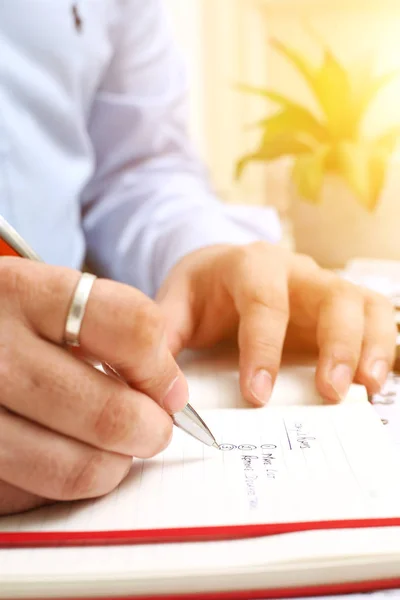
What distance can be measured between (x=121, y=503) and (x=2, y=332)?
0.25 feet

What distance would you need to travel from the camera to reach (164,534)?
0.21 metres

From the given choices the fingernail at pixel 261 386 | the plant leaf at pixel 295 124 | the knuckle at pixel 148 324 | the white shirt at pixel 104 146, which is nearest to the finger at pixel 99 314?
the knuckle at pixel 148 324

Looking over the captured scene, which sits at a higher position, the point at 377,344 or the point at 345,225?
the point at 377,344

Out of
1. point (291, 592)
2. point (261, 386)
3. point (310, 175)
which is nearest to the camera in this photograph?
point (291, 592)

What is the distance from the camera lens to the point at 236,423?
31cm

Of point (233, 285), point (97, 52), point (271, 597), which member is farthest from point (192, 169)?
point (271, 597)

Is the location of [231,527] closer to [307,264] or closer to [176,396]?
[176,396]

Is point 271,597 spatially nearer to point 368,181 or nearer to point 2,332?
point 2,332

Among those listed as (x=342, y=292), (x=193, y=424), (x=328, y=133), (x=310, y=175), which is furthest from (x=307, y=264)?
(x=328, y=133)

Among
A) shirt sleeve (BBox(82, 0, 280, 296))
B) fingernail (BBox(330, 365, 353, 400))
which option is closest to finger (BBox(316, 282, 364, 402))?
fingernail (BBox(330, 365, 353, 400))

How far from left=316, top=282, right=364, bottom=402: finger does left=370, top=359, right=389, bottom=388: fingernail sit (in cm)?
1

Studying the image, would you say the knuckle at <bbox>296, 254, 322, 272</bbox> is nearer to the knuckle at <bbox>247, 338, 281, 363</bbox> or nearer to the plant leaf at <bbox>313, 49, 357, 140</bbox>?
the knuckle at <bbox>247, 338, 281, 363</bbox>

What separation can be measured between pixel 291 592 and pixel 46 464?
3.8 inches

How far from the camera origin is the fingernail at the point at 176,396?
0.83ft
